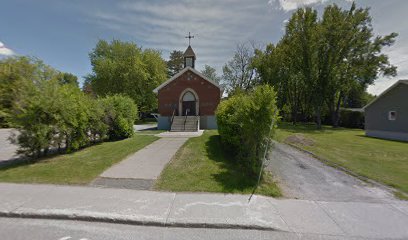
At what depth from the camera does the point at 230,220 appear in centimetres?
374

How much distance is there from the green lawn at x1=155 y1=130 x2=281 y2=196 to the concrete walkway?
1.14 ft

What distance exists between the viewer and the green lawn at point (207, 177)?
5262mm

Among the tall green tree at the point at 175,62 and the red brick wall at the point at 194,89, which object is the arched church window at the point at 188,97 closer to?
the red brick wall at the point at 194,89

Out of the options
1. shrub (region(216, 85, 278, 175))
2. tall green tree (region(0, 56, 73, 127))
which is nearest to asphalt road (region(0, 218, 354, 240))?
shrub (region(216, 85, 278, 175))

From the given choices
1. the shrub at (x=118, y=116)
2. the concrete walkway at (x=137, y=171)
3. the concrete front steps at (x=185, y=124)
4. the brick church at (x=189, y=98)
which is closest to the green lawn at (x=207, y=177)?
the concrete walkway at (x=137, y=171)

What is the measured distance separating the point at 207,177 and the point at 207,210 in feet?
6.40

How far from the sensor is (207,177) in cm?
604

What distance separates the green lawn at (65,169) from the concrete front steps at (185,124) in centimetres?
992

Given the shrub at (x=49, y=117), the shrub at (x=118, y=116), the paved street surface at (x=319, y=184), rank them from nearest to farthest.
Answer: the paved street surface at (x=319, y=184)
the shrub at (x=49, y=117)
the shrub at (x=118, y=116)

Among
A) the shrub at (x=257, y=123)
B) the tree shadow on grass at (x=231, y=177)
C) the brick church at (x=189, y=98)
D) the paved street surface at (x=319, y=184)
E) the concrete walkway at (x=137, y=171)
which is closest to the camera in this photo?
the paved street surface at (x=319, y=184)

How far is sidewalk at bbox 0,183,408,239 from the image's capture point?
3670 mm

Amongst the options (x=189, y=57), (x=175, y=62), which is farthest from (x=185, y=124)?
(x=175, y=62)

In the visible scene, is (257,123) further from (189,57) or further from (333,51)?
(333,51)

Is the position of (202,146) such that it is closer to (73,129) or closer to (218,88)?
(73,129)
